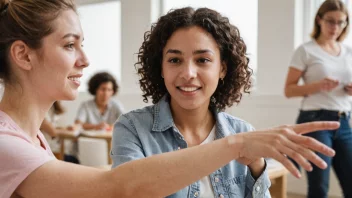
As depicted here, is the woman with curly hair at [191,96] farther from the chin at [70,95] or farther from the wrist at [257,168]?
the chin at [70,95]

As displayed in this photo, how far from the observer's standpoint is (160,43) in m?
1.59

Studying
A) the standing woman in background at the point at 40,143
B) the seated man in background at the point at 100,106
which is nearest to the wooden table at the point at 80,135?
the seated man in background at the point at 100,106

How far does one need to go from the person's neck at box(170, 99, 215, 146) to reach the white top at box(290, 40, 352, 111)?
66.6 inches

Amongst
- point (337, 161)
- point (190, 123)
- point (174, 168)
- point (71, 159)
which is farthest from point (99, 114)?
point (174, 168)

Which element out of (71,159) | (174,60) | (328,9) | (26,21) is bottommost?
(71,159)

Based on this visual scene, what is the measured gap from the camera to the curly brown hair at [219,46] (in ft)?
5.12

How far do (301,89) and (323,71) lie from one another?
8.1 inches

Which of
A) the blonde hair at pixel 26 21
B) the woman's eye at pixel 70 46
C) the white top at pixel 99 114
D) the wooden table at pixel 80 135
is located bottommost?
the wooden table at pixel 80 135

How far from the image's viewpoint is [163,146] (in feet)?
4.81

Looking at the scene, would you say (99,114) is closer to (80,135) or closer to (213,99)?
(80,135)

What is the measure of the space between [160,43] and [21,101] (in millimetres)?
644

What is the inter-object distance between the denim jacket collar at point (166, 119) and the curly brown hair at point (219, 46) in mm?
104

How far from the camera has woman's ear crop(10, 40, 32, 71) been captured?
1.09m

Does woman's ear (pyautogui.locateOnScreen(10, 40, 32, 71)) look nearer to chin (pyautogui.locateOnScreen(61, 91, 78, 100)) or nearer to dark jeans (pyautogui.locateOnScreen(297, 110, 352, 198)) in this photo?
chin (pyautogui.locateOnScreen(61, 91, 78, 100))
